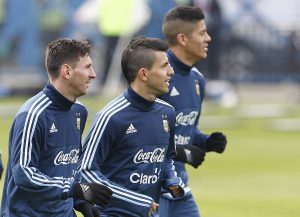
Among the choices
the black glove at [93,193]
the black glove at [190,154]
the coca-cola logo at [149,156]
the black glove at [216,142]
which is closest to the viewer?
the black glove at [93,193]

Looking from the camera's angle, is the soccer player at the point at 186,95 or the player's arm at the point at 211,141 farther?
the player's arm at the point at 211,141

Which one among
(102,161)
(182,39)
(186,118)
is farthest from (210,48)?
(102,161)

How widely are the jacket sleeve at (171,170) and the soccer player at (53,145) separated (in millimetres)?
722

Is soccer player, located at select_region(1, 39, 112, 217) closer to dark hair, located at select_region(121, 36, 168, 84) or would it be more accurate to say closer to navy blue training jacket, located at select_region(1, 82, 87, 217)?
navy blue training jacket, located at select_region(1, 82, 87, 217)

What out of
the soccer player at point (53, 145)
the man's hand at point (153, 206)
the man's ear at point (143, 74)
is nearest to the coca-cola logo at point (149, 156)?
the man's hand at point (153, 206)

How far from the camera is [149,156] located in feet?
32.3

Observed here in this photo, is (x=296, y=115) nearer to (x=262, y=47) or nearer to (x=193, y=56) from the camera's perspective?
(x=262, y=47)

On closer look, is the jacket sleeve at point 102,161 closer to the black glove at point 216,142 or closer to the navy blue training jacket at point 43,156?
the navy blue training jacket at point 43,156

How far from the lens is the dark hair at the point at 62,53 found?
964 cm

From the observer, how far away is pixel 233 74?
3400cm

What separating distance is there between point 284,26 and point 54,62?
83.4ft

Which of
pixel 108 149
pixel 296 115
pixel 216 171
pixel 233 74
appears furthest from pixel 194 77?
pixel 233 74

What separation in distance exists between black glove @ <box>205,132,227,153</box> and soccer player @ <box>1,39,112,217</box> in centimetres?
229

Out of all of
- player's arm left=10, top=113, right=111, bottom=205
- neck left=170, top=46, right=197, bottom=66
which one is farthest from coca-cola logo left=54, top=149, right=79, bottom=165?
neck left=170, top=46, right=197, bottom=66
